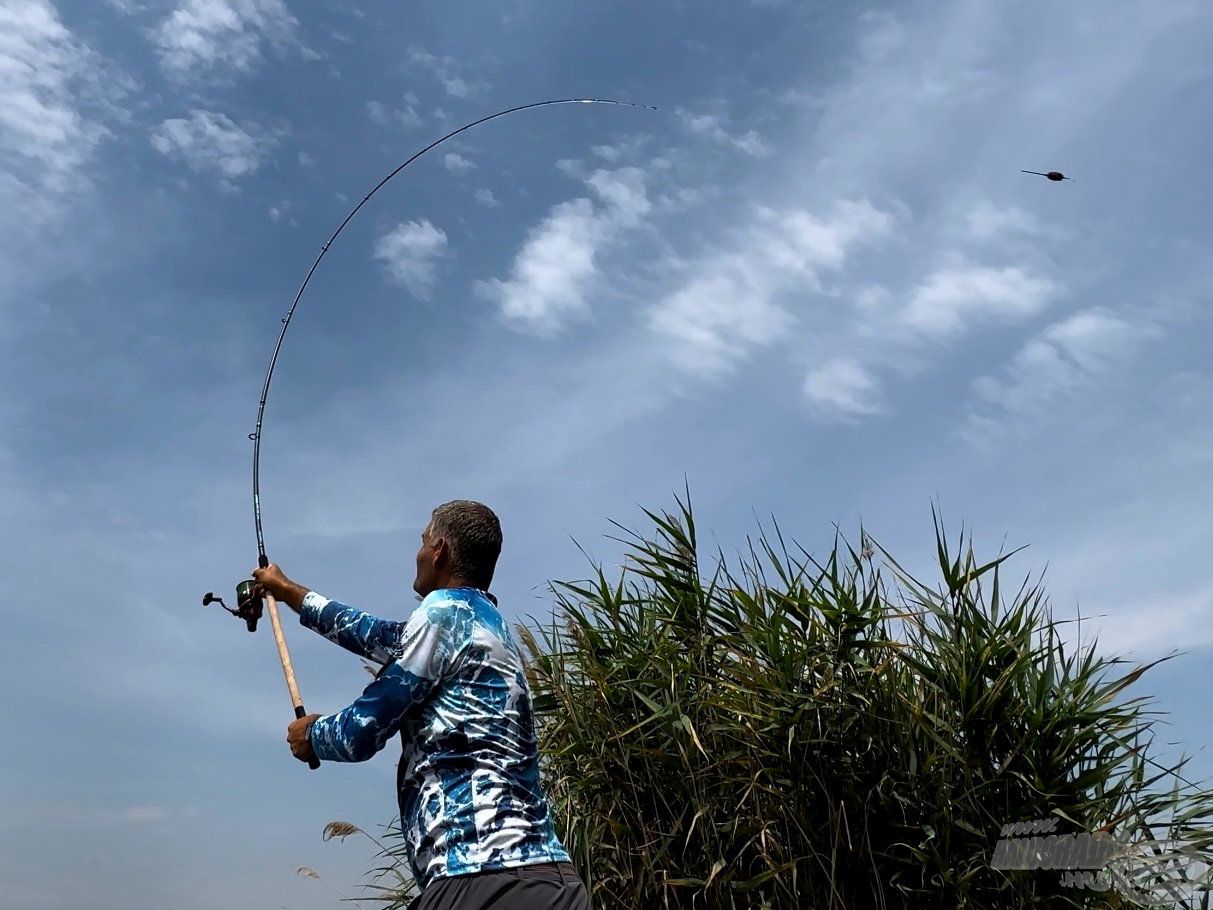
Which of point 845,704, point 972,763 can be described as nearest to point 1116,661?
point 972,763

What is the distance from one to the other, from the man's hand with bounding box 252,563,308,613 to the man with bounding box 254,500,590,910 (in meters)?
0.61

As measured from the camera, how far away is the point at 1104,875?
5.94 m

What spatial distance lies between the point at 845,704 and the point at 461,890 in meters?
4.00

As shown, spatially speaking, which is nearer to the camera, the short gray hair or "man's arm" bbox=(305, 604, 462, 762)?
"man's arm" bbox=(305, 604, 462, 762)

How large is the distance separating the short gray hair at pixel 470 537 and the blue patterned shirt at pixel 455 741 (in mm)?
146

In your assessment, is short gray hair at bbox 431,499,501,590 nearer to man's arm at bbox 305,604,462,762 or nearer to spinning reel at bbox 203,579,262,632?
man's arm at bbox 305,604,462,762

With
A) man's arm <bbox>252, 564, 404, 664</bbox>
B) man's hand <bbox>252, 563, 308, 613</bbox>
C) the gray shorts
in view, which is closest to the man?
the gray shorts

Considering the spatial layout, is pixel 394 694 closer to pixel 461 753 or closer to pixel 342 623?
pixel 461 753

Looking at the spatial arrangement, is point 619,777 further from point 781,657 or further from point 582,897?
point 582,897

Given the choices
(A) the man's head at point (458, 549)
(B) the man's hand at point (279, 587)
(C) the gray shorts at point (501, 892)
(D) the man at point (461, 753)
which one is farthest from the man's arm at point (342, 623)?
(C) the gray shorts at point (501, 892)

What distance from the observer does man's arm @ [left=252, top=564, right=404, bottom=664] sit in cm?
334

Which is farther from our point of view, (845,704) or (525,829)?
(845,704)

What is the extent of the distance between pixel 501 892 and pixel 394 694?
0.51 meters

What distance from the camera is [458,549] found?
3.10 m
